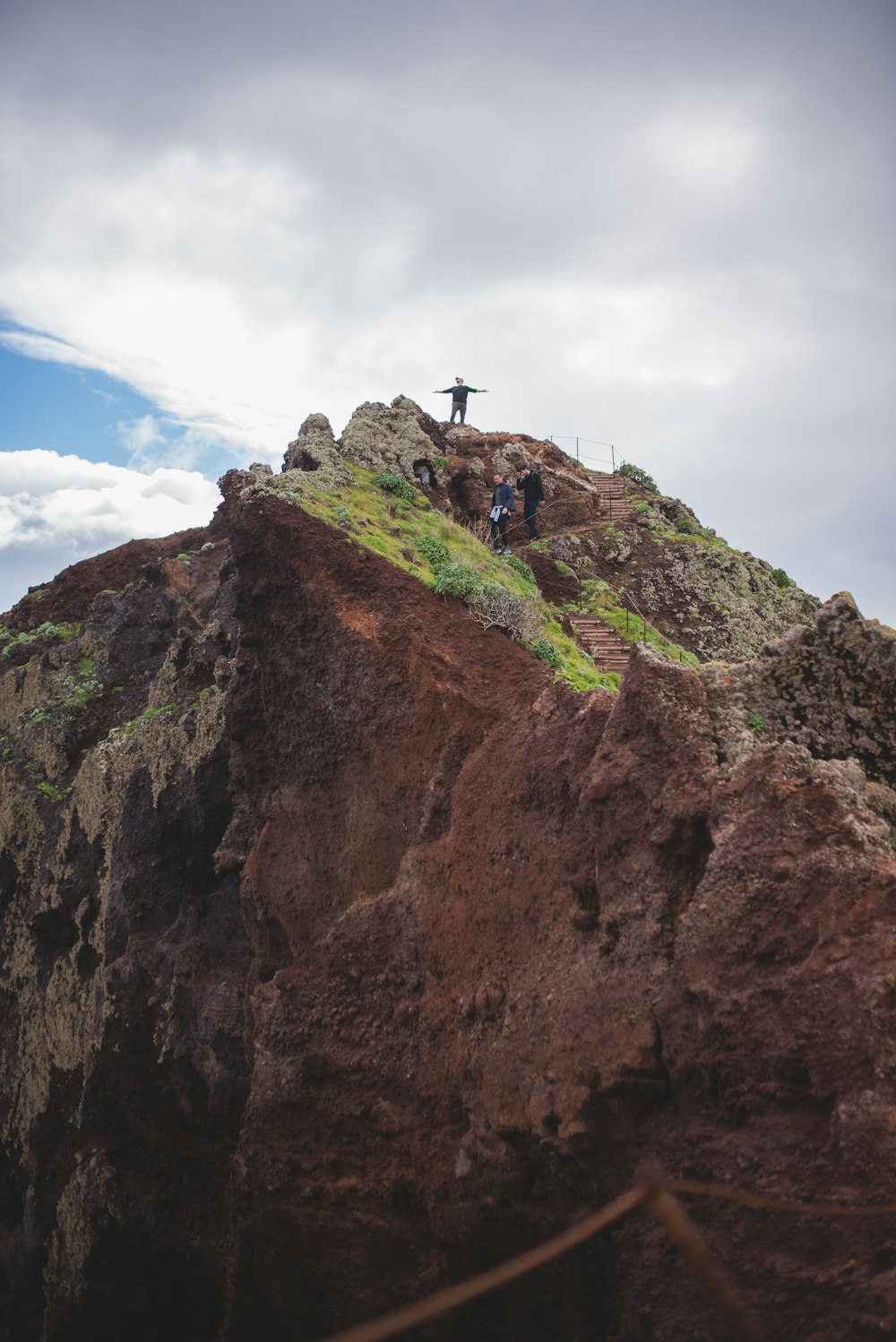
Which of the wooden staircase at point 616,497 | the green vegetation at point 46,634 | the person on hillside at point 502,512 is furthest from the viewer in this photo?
the wooden staircase at point 616,497

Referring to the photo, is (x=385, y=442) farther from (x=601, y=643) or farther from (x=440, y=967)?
(x=440, y=967)

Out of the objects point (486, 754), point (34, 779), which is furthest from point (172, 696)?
point (486, 754)

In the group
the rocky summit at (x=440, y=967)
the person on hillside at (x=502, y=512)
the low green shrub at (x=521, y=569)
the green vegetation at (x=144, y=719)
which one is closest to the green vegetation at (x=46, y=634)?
the rocky summit at (x=440, y=967)

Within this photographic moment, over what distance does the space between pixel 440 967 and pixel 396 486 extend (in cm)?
1009

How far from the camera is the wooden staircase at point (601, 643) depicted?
1622 cm

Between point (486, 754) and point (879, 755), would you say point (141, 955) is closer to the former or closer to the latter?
point (486, 754)

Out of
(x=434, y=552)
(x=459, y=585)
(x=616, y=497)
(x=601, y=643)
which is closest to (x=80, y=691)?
(x=434, y=552)

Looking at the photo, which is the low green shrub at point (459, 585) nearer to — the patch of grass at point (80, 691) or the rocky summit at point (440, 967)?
the rocky summit at point (440, 967)

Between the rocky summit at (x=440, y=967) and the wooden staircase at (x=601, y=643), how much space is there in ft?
0.29

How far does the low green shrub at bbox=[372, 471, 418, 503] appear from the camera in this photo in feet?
56.2

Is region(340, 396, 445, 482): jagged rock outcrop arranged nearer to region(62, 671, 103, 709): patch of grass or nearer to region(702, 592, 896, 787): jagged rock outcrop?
region(62, 671, 103, 709): patch of grass

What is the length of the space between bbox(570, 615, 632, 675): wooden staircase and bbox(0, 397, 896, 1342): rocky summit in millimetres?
87

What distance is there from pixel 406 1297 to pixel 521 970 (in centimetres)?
329

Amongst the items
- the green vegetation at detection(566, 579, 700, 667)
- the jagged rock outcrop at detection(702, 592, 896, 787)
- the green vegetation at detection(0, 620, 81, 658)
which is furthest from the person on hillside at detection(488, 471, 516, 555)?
the green vegetation at detection(0, 620, 81, 658)
